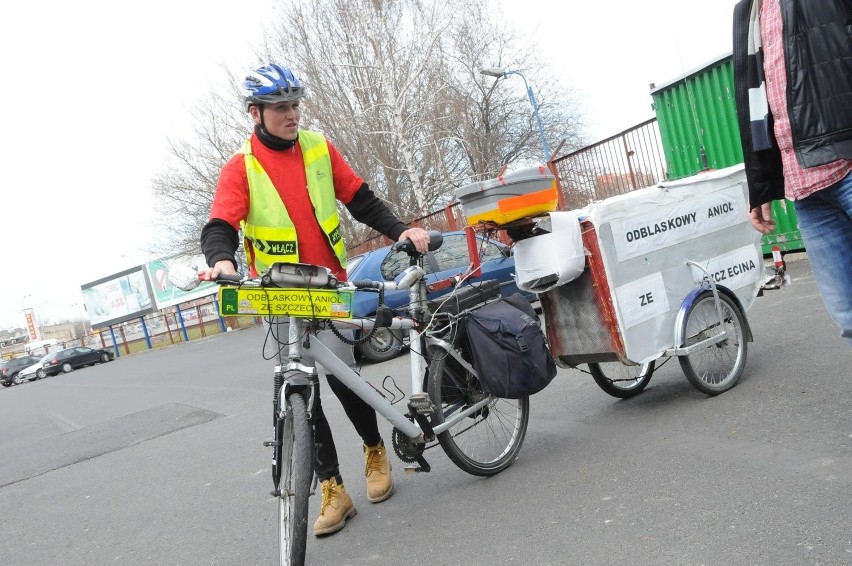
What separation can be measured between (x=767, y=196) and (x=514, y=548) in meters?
1.66

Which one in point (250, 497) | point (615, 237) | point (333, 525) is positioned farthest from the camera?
point (250, 497)

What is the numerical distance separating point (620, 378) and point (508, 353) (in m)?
1.36

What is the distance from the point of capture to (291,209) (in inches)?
133

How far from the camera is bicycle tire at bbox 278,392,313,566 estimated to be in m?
2.66

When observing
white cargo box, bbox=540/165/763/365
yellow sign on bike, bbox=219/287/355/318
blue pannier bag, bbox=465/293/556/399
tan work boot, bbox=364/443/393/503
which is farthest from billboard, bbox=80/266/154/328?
yellow sign on bike, bbox=219/287/355/318

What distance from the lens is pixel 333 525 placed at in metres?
3.44

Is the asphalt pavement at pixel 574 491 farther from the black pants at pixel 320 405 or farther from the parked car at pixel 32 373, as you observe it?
the parked car at pixel 32 373

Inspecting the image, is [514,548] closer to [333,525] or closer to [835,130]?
[333,525]

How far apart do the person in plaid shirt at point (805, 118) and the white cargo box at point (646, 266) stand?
143 centimetres

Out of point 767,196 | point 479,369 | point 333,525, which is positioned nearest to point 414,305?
point 479,369

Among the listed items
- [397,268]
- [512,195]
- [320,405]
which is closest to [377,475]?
[320,405]

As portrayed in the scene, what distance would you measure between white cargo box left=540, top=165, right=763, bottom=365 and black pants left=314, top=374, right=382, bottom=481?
4.19 feet

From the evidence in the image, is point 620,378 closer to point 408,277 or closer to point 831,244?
point 408,277

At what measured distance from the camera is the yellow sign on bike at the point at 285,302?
270 cm
